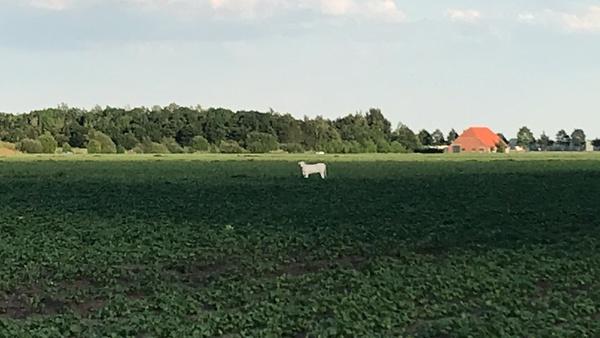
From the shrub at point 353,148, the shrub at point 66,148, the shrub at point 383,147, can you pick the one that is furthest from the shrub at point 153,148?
the shrub at point 383,147

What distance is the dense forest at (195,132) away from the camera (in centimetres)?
13600

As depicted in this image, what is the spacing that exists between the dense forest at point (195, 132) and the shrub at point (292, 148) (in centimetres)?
15

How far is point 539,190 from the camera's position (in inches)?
1427

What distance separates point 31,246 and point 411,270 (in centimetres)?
791

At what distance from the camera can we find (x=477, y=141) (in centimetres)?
18012

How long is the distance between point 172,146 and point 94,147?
41.1 feet

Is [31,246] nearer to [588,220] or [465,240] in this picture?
[465,240]

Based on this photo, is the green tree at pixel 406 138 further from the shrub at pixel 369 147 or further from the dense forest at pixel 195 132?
the shrub at pixel 369 147

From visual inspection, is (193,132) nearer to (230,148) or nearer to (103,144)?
(230,148)

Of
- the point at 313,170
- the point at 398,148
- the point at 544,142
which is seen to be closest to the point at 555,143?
the point at 544,142

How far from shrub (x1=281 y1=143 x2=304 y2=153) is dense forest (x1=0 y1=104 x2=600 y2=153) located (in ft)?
0.50

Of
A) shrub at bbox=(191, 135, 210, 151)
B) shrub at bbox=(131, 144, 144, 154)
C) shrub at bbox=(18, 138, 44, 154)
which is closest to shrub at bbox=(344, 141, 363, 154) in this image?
shrub at bbox=(191, 135, 210, 151)

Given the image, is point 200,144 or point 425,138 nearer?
point 200,144

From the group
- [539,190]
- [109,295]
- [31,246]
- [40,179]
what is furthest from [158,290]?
[40,179]
